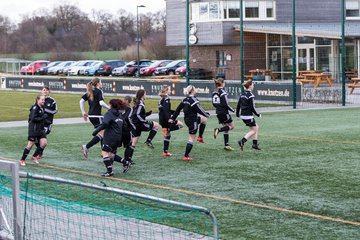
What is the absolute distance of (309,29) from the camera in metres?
50.6

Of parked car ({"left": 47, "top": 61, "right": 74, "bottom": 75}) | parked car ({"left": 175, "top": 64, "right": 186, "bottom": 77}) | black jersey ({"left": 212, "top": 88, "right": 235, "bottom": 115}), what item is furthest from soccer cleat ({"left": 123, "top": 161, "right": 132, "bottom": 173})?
parked car ({"left": 47, "top": 61, "right": 74, "bottom": 75})

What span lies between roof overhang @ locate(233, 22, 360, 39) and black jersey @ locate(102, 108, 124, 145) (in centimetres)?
3415

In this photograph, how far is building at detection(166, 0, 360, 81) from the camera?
162 feet

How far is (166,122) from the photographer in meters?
17.5

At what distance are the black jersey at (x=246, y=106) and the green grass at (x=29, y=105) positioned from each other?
14.0 m

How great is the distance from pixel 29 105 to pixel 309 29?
67.4ft

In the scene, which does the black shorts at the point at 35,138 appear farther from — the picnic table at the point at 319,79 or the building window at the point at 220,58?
the building window at the point at 220,58

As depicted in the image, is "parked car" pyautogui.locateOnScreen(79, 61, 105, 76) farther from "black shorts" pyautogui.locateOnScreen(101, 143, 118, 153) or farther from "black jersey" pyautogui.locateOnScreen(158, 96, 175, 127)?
"black shorts" pyautogui.locateOnScreen(101, 143, 118, 153)

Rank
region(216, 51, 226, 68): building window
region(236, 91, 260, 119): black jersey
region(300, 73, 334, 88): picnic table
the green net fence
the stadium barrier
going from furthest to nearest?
region(216, 51, 226, 68): building window
region(300, 73, 334, 88): picnic table
region(236, 91, 260, 119): black jersey
the green net fence
the stadium barrier

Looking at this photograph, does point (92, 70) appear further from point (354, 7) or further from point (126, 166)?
point (126, 166)

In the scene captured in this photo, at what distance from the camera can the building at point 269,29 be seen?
49.4 metres

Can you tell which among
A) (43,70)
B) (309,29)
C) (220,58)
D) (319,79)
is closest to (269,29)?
(309,29)

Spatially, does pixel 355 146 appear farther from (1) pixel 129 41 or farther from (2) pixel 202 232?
(1) pixel 129 41

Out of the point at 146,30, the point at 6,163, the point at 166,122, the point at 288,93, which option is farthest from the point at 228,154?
the point at 146,30
